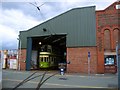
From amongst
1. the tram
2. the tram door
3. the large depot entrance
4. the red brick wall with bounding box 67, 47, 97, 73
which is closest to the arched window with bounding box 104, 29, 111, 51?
the tram door

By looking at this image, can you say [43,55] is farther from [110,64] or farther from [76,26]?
[110,64]

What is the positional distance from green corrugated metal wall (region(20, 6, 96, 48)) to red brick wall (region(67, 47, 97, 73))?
29.9 inches

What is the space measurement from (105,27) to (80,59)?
16.6 ft

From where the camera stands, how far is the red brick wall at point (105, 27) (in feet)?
101

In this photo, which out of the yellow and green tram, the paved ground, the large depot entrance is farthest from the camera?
the yellow and green tram

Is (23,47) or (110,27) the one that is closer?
(110,27)

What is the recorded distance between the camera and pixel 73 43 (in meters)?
32.7

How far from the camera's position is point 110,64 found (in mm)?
30625

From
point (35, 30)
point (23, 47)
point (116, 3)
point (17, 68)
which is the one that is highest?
point (116, 3)

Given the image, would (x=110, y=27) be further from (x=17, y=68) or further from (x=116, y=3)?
(x=17, y=68)

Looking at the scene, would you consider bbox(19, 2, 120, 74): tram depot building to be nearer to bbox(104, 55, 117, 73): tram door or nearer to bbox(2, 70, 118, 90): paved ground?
bbox(104, 55, 117, 73): tram door

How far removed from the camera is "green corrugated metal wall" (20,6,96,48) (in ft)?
104

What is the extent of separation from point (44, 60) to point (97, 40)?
13.0m

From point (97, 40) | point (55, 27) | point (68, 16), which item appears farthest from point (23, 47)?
point (97, 40)
